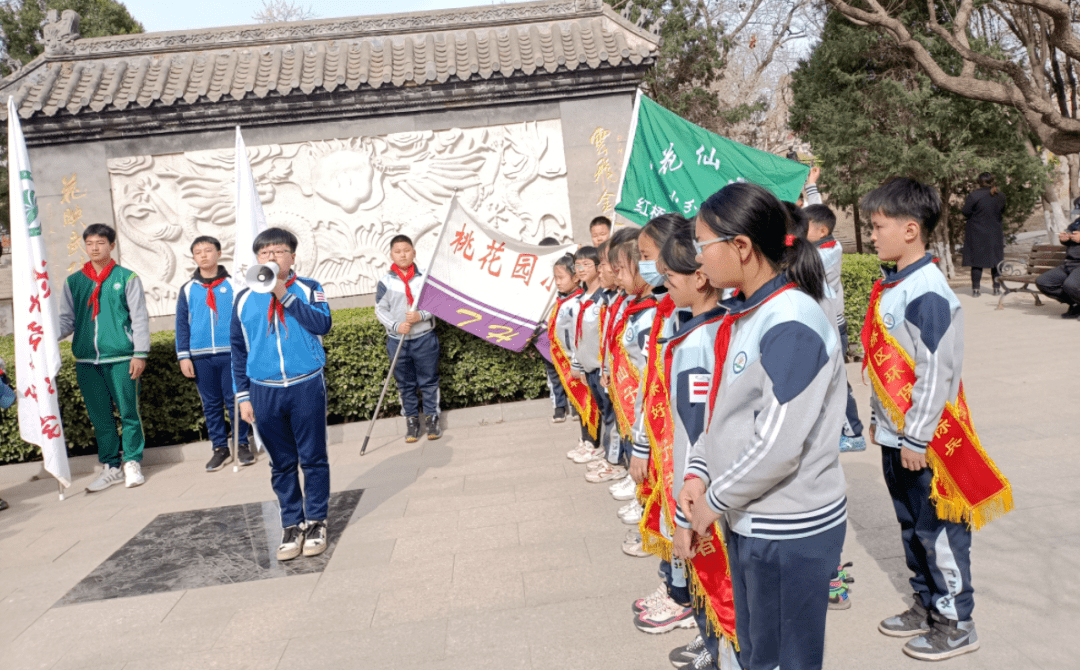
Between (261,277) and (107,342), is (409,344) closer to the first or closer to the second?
(107,342)

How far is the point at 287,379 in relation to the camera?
4.36 meters

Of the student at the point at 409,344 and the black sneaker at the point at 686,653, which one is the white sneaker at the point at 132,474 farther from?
the black sneaker at the point at 686,653

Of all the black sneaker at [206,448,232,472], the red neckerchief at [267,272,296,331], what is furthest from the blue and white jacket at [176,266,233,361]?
the red neckerchief at [267,272,296,331]

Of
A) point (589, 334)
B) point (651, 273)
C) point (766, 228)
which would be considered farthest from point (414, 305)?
point (766, 228)

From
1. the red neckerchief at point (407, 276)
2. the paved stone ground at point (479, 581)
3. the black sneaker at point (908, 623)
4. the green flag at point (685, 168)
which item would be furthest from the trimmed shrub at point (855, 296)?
the black sneaker at point (908, 623)

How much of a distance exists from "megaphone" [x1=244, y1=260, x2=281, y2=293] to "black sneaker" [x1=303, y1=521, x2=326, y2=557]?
1.46 metres

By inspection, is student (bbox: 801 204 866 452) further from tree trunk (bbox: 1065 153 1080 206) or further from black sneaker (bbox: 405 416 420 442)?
tree trunk (bbox: 1065 153 1080 206)

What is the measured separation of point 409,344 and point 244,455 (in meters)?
1.70

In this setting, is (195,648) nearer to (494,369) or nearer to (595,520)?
(595,520)

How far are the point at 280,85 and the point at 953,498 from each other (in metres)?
8.69

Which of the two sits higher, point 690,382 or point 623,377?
point 690,382

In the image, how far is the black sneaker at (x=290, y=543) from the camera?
4418 millimetres

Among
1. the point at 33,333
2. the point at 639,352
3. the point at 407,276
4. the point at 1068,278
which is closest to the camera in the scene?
the point at 639,352

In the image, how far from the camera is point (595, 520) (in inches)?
182
